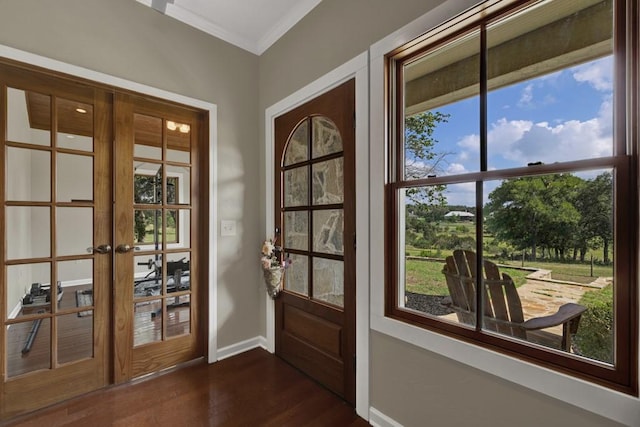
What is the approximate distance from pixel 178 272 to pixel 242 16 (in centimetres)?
218

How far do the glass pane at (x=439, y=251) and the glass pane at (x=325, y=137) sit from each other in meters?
0.66

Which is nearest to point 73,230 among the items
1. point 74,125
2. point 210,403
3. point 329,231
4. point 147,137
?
point 74,125

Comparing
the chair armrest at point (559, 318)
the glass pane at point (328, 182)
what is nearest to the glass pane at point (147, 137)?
the glass pane at point (328, 182)

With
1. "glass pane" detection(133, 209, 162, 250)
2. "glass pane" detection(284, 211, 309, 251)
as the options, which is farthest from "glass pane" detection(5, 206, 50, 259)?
"glass pane" detection(284, 211, 309, 251)

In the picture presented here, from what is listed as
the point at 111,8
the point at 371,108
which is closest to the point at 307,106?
the point at 371,108

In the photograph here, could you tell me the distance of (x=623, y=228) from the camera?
94 cm

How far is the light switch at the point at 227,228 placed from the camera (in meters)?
2.45

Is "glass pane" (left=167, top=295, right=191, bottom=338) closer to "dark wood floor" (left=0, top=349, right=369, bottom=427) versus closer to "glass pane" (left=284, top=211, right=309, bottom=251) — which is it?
"dark wood floor" (left=0, top=349, right=369, bottom=427)

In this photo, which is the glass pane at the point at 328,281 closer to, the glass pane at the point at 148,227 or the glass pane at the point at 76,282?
the glass pane at the point at 148,227

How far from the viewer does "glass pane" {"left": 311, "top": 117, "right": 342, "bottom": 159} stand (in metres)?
1.97

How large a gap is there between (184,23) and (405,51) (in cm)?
184

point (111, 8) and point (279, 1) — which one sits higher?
point (279, 1)

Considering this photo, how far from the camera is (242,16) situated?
89.7 inches

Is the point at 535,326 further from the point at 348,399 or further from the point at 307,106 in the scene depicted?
the point at 307,106
